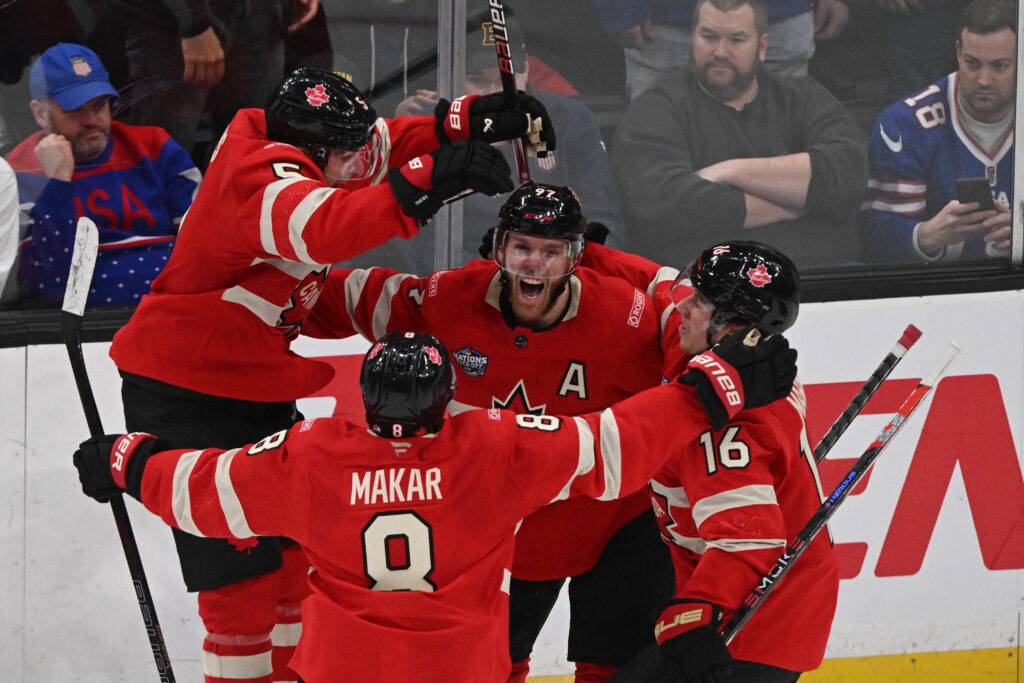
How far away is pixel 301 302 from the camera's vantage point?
2504mm

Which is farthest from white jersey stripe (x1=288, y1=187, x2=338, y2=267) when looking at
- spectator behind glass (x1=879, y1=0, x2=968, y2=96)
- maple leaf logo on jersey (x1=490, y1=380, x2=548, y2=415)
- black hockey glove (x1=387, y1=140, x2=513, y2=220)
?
spectator behind glass (x1=879, y1=0, x2=968, y2=96)

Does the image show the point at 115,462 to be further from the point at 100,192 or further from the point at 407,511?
the point at 100,192

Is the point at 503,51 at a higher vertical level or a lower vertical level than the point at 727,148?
higher

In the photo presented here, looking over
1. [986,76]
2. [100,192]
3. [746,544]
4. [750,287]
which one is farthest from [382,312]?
[986,76]

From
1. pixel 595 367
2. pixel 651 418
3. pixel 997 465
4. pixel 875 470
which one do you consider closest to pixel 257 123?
pixel 595 367

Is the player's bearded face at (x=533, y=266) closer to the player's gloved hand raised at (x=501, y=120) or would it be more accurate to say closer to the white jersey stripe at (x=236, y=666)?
the player's gloved hand raised at (x=501, y=120)

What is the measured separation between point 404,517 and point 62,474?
1666 mm

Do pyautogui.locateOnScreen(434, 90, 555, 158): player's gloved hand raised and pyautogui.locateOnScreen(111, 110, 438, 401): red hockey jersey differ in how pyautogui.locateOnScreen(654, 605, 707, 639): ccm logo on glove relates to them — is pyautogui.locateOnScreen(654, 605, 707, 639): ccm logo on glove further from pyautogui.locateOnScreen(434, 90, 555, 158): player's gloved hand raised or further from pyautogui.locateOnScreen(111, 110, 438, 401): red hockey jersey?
pyautogui.locateOnScreen(434, 90, 555, 158): player's gloved hand raised

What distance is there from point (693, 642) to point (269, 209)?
3.56 ft

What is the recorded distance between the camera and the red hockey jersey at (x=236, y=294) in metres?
2.26

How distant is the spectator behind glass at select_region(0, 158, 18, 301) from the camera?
10.7 ft

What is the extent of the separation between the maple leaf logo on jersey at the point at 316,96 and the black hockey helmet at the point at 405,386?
2.00 ft

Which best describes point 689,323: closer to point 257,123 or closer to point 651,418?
point 651,418

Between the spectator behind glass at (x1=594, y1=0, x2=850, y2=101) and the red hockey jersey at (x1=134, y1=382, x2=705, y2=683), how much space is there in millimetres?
1699
